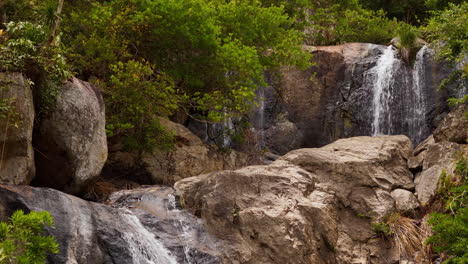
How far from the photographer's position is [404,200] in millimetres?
11758

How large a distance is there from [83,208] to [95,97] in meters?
3.50

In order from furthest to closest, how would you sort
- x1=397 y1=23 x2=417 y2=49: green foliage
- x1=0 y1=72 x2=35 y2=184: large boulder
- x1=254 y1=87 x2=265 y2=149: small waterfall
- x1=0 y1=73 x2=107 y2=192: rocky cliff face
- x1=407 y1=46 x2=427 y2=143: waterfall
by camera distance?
x1=254 y1=87 x2=265 y2=149: small waterfall → x1=397 y1=23 x2=417 y2=49: green foliage → x1=407 y1=46 x2=427 y2=143: waterfall → x1=0 y1=73 x2=107 y2=192: rocky cliff face → x1=0 y1=72 x2=35 y2=184: large boulder

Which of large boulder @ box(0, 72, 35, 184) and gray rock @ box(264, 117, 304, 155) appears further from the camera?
gray rock @ box(264, 117, 304, 155)

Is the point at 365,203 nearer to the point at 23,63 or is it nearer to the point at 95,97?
the point at 95,97

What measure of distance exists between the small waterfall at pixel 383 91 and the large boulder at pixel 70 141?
35.1 feet

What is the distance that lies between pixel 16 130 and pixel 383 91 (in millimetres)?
13416

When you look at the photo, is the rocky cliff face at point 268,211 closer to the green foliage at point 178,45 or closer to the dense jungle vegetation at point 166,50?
the dense jungle vegetation at point 166,50

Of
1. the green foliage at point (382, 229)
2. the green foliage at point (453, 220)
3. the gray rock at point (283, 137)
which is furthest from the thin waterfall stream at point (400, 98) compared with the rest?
the green foliage at point (382, 229)

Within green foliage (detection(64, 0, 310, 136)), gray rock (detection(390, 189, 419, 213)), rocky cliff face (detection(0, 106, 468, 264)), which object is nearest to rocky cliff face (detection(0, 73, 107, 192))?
rocky cliff face (detection(0, 106, 468, 264))

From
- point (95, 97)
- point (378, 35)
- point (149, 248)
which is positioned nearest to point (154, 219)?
point (149, 248)

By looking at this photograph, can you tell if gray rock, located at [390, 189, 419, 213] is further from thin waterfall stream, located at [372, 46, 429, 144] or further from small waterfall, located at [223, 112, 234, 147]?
small waterfall, located at [223, 112, 234, 147]

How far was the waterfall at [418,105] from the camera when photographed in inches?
698

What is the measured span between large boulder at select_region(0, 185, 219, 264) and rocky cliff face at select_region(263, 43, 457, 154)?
9890 millimetres

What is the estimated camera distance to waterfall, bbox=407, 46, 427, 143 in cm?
1772
